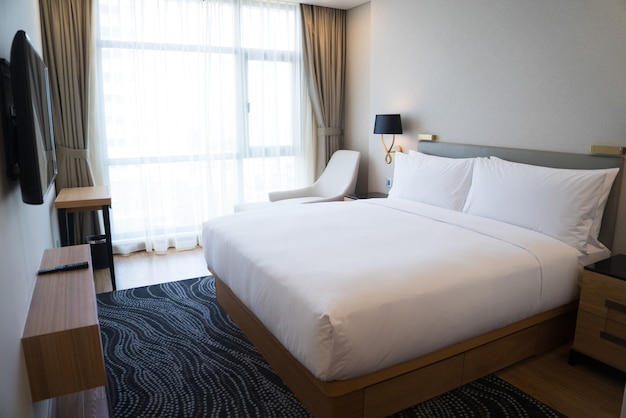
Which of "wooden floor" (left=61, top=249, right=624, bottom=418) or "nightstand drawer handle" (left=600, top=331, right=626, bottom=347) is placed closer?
"wooden floor" (left=61, top=249, right=624, bottom=418)

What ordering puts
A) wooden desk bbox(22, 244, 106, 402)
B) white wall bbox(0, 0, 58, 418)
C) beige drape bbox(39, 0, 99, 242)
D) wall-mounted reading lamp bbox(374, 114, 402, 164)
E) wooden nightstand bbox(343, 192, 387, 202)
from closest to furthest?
white wall bbox(0, 0, 58, 418)
wooden desk bbox(22, 244, 106, 402)
beige drape bbox(39, 0, 99, 242)
wall-mounted reading lamp bbox(374, 114, 402, 164)
wooden nightstand bbox(343, 192, 387, 202)

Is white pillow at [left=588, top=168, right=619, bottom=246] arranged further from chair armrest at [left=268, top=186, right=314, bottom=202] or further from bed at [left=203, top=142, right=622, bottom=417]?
chair armrest at [left=268, top=186, right=314, bottom=202]

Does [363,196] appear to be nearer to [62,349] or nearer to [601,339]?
[601,339]

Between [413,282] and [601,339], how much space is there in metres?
1.17

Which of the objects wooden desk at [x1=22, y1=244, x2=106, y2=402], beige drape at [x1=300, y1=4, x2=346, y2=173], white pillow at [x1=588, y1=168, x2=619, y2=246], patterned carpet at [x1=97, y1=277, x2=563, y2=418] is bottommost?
patterned carpet at [x1=97, y1=277, x2=563, y2=418]

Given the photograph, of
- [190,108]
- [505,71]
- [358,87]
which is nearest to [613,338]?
[505,71]

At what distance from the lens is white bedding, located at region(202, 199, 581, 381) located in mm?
1753

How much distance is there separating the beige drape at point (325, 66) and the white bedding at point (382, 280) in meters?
2.60

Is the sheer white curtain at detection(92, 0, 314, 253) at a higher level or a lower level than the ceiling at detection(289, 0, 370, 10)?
lower

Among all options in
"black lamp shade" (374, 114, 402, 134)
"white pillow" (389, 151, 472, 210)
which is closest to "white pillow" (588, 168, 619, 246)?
"white pillow" (389, 151, 472, 210)

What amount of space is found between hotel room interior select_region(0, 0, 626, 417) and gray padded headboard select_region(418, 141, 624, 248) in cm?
4

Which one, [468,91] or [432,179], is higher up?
[468,91]

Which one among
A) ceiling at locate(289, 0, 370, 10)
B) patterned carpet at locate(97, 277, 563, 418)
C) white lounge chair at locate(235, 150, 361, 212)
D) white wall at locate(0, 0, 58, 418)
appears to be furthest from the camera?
ceiling at locate(289, 0, 370, 10)

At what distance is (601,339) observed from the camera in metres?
2.27
